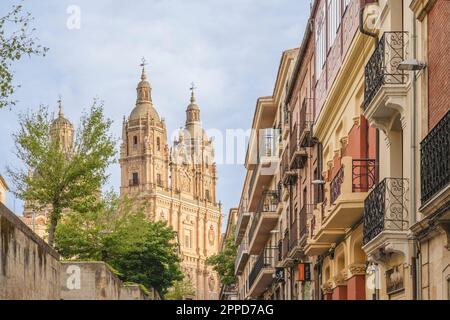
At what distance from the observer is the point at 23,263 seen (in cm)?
2156

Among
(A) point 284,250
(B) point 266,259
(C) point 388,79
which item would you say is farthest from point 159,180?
(C) point 388,79

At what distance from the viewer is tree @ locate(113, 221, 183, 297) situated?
69.6 meters

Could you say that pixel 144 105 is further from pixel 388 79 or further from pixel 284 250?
pixel 388 79

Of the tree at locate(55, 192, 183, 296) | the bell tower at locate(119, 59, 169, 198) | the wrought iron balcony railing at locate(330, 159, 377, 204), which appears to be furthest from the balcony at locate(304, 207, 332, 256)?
the bell tower at locate(119, 59, 169, 198)

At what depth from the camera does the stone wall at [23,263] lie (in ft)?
64.1

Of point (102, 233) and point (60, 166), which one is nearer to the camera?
point (60, 166)

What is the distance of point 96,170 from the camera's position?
1545 inches

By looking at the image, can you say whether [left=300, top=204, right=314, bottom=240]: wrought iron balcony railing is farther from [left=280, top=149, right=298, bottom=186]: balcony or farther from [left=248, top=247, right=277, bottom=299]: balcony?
[left=248, top=247, right=277, bottom=299]: balcony

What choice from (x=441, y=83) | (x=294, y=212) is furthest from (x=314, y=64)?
(x=441, y=83)

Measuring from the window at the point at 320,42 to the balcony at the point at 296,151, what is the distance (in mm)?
2649

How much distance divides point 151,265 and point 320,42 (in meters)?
44.2

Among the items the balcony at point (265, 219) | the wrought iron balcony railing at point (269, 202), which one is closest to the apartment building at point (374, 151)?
the wrought iron balcony railing at point (269, 202)

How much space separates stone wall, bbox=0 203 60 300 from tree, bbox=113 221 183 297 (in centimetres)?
4180

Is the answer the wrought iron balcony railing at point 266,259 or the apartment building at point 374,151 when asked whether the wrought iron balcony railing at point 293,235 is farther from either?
the wrought iron balcony railing at point 266,259
